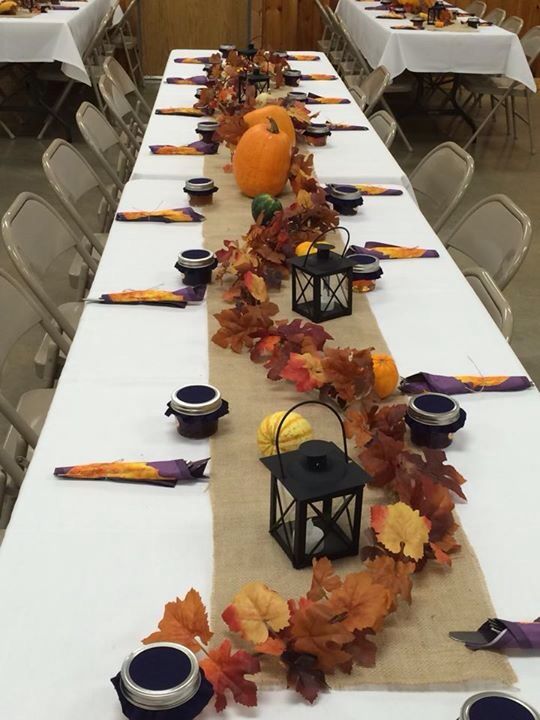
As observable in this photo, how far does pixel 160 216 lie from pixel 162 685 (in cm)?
164

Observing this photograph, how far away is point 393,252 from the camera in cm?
210

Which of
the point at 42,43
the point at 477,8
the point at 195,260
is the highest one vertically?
the point at 195,260

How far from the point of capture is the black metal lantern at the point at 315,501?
1017 millimetres

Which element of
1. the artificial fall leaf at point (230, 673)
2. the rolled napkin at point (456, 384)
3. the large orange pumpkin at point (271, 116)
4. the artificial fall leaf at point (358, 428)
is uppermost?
the artificial fall leaf at point (230, 673)

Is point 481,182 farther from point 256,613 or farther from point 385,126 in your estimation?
point 256,613

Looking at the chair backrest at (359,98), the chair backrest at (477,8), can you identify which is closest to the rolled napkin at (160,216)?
the chair backrest at (359,98)

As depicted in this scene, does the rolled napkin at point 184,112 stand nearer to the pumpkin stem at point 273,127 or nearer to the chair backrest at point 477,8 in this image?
the pumpkin stem at point 273,127

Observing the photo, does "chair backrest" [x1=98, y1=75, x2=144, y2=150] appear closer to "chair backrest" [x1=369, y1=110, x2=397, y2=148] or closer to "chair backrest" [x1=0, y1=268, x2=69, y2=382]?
"chair backrest" [x1=369, y1=110, x2=397, y2=148]

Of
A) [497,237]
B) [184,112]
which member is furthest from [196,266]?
[184,112]

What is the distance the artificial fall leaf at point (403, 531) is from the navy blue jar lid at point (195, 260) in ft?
3.05

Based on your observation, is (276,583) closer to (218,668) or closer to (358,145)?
(218,668)

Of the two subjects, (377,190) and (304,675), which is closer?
(304,675)

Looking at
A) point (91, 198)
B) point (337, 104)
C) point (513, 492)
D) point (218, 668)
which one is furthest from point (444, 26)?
point (218, 668)

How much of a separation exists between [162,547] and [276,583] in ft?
0.57
